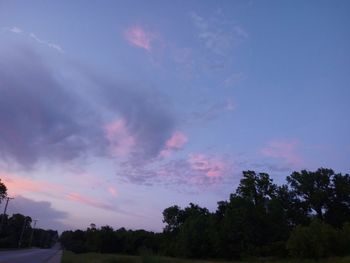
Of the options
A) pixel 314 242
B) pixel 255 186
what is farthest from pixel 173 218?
pixel 314 242

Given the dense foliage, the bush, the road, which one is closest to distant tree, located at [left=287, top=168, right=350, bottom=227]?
the dense foliage

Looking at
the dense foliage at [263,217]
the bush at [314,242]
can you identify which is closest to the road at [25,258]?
the dense foliage at [263,217]

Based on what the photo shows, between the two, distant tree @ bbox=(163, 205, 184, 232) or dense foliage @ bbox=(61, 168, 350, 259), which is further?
distant tree @ bbox=(163, 205, 184, 232)

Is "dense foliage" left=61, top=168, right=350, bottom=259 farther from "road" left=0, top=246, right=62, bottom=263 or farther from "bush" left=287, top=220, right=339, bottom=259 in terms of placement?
"road" left=0, top=246, right=62, bottom=263

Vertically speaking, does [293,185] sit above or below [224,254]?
above

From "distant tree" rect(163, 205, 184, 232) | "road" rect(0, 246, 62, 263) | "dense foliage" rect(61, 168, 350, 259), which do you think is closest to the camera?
"road" rect(0, 246, 62, 263)

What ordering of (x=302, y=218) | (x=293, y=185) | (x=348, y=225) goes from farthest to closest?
(x=293, y=185) → (x=302, y=218) → (x=348, y=225)

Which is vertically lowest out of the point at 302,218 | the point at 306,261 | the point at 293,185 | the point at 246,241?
the point at 306,261

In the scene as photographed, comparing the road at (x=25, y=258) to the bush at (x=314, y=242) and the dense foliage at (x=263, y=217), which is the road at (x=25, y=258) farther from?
the bush at (x=314, y=242)

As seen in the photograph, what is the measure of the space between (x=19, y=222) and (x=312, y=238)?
121130 mm

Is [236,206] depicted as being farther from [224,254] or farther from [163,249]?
[163,249]

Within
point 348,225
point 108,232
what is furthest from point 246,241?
point 108,232

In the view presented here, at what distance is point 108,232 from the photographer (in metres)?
123

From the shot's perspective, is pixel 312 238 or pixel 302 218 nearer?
pixel 312 238
